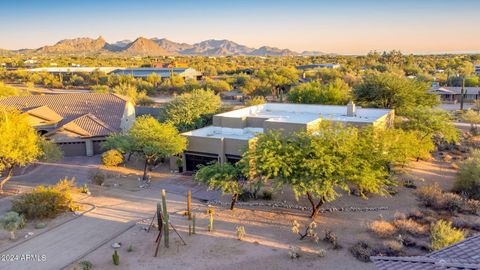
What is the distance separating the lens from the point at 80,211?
24.6m

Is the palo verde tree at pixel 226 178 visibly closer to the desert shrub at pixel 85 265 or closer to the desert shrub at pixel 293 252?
the desert shrub at pixel 293 252

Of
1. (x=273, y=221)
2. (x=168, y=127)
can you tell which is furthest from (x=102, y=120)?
(x=273, y=221)

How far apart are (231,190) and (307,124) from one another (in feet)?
36.1

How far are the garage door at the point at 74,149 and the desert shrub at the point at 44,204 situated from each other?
546 inches

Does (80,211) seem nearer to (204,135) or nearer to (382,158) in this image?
(204,135)

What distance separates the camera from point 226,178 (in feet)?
78.3

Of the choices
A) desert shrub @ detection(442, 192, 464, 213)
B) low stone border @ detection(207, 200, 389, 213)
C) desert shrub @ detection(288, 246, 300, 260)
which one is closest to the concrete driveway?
low stone border @ detection(207, 200, 389, 213)

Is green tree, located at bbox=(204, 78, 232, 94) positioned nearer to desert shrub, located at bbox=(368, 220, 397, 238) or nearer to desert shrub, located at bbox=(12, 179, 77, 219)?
desert shrub, located at bbox=(12, 179, 77, 219)

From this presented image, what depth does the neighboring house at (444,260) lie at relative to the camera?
951 cm

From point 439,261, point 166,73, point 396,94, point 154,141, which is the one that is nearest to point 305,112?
point 396,94

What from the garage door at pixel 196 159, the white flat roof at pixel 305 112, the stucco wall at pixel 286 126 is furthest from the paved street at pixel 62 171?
the stucco wall at pixel 286 126

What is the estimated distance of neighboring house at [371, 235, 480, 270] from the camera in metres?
9.51

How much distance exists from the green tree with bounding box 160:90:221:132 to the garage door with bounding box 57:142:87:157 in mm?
8353

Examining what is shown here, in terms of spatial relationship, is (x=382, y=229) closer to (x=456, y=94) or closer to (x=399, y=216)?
(x=399, y=216)
